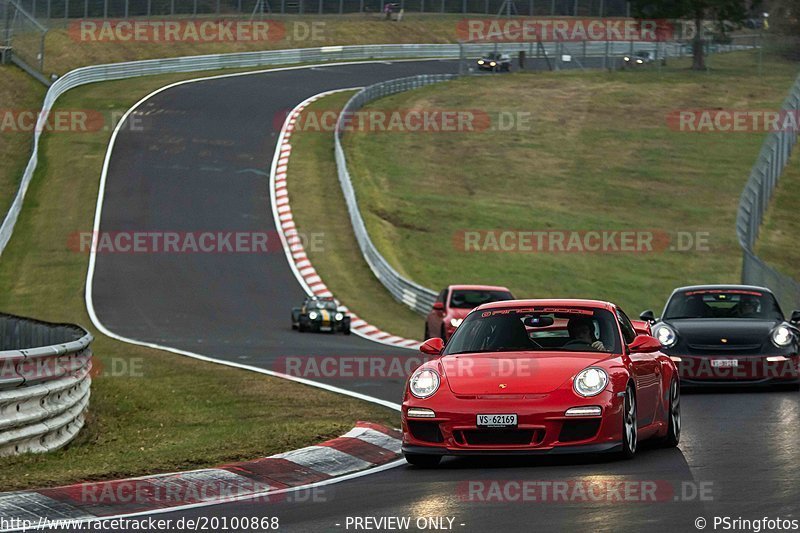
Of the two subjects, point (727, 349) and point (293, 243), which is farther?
point (293, 243)

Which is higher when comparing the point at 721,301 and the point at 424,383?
the point at 424,383

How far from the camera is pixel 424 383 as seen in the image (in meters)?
11.4

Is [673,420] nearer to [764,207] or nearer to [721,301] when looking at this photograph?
[721,301]

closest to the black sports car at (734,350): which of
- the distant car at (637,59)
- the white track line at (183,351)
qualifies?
the white track line at (183,351)

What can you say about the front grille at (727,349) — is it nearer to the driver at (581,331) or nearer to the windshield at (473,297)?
the driver at (581,331)

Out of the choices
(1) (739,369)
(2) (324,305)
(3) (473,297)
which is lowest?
(2) (324,305)

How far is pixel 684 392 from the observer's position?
18094mm

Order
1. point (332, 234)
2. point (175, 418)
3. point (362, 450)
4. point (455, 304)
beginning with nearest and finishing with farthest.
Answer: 1. point (362, 450)
2. point (175, 418)
3. point (455, 304)
4. point (332, 234)

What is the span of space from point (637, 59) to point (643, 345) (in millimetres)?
71836

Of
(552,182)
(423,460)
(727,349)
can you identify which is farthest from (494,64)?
(423,460)

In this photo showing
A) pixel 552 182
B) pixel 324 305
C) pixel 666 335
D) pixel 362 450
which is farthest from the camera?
pixel 552 182

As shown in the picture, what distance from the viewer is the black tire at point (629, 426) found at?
11211mm

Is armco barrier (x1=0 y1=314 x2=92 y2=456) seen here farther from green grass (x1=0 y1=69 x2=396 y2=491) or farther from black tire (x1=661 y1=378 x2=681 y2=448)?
black tire (x1=661 y1=378 x2=681 y2=448)

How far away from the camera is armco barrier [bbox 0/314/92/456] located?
1155 centimetres
